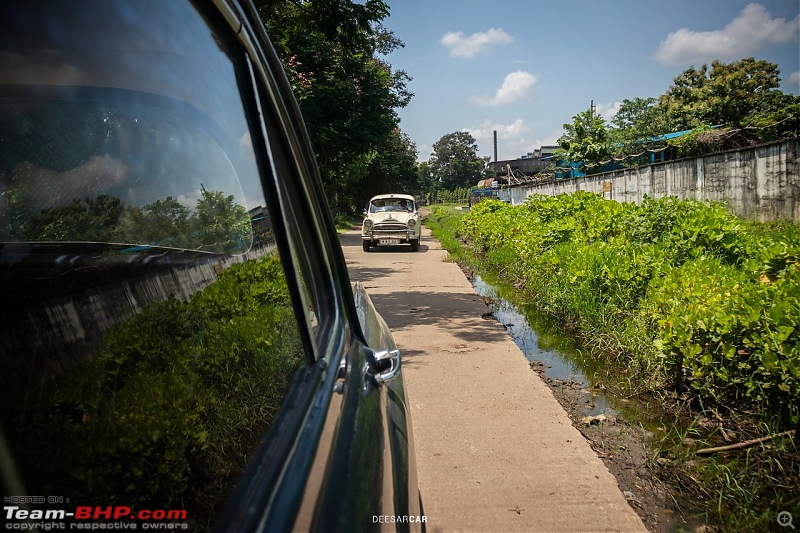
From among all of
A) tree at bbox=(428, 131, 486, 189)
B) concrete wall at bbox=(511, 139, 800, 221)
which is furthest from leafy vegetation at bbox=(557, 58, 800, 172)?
tree at bbox=(428, 131, 486, 189)

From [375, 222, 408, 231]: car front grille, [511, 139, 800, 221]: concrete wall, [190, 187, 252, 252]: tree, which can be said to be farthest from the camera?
[375, 222, 408, 231]: car front grille

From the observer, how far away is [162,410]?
804 millimetres

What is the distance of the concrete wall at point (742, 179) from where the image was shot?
13062 millimetres

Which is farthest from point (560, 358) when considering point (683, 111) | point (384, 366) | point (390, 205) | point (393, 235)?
point (683, 111)

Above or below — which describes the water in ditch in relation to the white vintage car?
below

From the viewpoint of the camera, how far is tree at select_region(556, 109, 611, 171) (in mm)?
34812

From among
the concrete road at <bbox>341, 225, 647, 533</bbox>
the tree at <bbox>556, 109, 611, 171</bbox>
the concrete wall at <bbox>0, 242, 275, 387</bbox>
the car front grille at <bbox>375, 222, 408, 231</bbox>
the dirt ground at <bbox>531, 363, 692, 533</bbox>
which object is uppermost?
the tree at <bbox>556, 109, 611, 171</bbox>

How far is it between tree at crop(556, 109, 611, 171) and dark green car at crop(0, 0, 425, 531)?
113ft

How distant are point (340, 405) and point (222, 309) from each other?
33cm

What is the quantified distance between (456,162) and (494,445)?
107 meters

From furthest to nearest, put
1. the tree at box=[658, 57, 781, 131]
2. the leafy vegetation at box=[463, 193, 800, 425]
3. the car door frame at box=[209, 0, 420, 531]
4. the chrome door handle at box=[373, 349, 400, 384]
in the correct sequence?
the tree at box=[658, 57, 781, 131], the leafy vegetation at box=[463, 193, 800, 425], the chrome door handle at box=[373, 349, 400, 384], the car door frame at box=[209, 0, 420, 531]

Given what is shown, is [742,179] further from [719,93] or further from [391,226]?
[719,93]

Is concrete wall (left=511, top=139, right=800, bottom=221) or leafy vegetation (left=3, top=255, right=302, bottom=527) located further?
concrete wall (left=511, top=139, right=800, bottom=221)

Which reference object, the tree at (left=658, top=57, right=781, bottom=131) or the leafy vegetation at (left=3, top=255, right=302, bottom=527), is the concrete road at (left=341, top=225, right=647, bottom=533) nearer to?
the leafy vegetation at (left=3, top=255, right=302, bottom=527)
